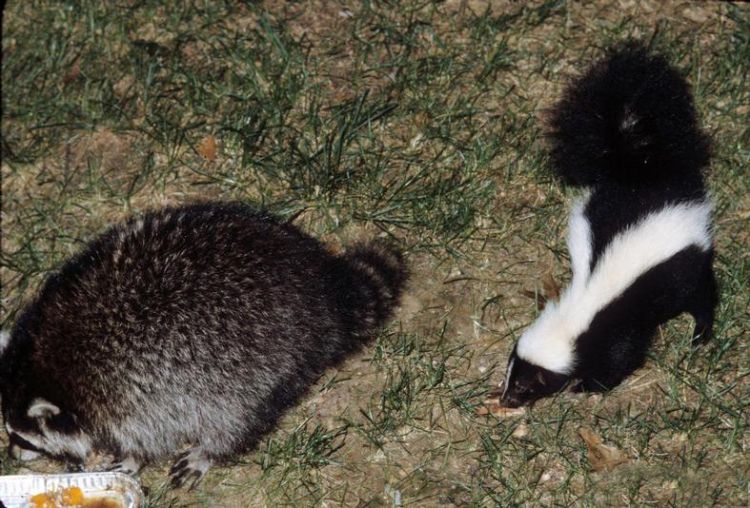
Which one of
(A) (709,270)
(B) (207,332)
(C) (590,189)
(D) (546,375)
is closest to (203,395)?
(B) (207,332)

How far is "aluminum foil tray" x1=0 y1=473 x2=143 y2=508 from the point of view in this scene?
4992mm

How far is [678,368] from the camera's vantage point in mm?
5273

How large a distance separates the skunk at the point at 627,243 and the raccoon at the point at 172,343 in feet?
4.00

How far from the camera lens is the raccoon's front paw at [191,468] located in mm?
5215

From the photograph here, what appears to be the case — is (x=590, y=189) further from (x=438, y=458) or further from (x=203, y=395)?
(x=203, y=395)

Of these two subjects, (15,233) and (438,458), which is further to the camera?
(15,233)

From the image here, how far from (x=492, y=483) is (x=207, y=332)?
5.52ft

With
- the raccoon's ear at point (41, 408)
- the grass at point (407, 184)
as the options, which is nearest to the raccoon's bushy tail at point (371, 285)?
the grass at point (407, 184)

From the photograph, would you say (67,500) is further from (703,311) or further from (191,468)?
(703,311)

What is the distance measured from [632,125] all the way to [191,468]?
10.2 feet

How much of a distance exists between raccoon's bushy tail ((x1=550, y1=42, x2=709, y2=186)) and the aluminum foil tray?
3.07 meters

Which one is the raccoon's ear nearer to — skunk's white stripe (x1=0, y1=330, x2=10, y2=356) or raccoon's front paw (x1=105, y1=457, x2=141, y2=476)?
skunk's white stripe (x1=0, y1=330, x2=10, y2=356)

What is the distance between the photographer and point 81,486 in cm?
501

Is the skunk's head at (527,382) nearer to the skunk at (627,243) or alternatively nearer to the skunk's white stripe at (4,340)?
the skunk at (627,243)
